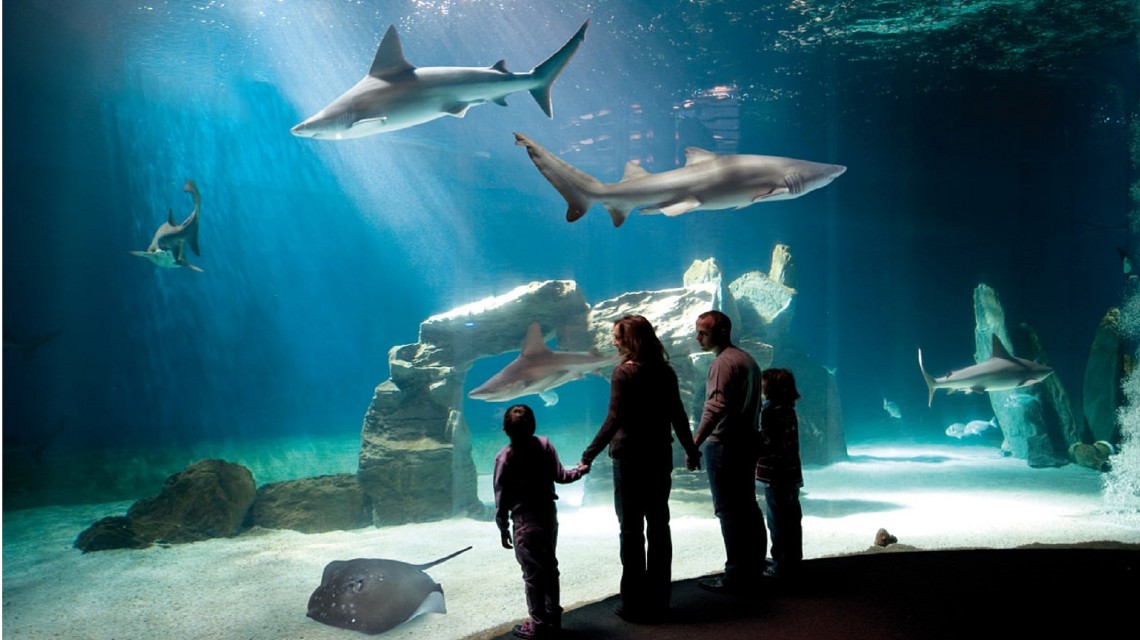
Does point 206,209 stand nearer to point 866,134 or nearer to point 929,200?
point 866,134

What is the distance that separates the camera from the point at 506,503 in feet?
9.32

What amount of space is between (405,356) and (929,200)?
23216mm

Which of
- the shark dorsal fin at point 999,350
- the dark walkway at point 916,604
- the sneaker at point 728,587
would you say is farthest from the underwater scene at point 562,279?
the dark walkway at point 916,604

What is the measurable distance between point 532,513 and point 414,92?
3655 millimetres

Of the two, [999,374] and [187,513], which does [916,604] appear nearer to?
[999,374]

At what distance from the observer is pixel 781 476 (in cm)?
369

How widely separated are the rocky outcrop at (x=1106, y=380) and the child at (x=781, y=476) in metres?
12.7

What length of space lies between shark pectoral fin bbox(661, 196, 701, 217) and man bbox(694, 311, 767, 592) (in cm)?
131

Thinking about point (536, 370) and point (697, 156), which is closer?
point (697, 156)

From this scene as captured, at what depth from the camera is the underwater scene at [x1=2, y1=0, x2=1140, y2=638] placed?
5.59 meters

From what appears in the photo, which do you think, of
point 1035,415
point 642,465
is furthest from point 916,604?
point 1035,415

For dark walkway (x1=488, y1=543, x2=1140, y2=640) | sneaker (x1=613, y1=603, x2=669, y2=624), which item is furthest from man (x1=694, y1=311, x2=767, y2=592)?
sneaker (x1=613, y1=603, x2=669, y2=624)

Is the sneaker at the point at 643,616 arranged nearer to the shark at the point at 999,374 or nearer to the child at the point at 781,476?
the child at the point at 781,476

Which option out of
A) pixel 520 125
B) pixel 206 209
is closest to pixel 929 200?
pixel 520 125
